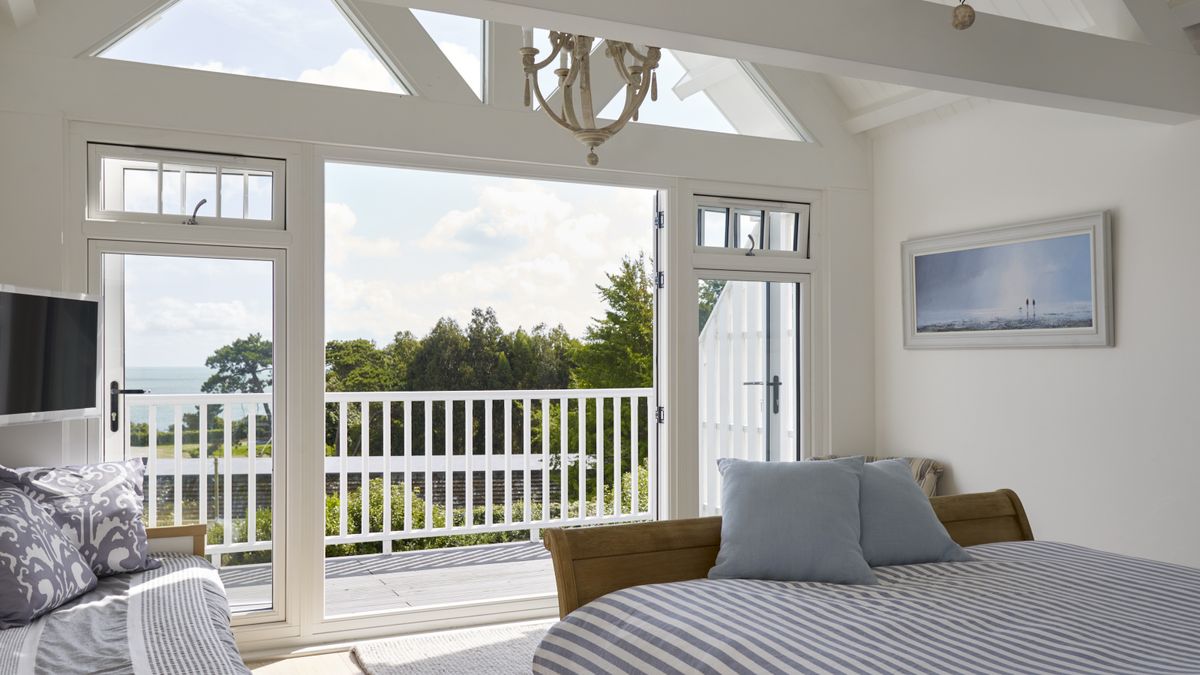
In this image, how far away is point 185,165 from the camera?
3773mm

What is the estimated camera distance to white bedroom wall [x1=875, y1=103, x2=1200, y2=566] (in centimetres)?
364

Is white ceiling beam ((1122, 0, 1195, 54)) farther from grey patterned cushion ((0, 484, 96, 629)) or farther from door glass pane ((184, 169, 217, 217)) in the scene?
grey patterned cushion ((0, 484, 96, 629))

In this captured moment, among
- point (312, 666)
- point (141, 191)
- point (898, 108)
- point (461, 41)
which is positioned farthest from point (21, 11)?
point (898, 108)

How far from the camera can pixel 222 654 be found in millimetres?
2258

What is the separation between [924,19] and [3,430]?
3676mm

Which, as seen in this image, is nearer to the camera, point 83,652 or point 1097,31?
point 83,652

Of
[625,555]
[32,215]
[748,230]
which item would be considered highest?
[748,230]

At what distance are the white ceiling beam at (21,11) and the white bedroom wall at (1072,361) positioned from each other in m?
4.16

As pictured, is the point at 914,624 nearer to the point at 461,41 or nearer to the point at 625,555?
the point at 625,555

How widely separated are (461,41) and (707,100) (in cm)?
136

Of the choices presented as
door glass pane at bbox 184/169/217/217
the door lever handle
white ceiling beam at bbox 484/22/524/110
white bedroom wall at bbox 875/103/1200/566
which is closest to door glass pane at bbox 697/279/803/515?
white bedroom wall at bbox 875/103/1200/566

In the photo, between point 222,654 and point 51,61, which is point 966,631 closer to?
point 222,654

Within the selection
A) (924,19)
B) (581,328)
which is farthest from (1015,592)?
(581,328)

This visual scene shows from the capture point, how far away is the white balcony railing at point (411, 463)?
3.77 m
